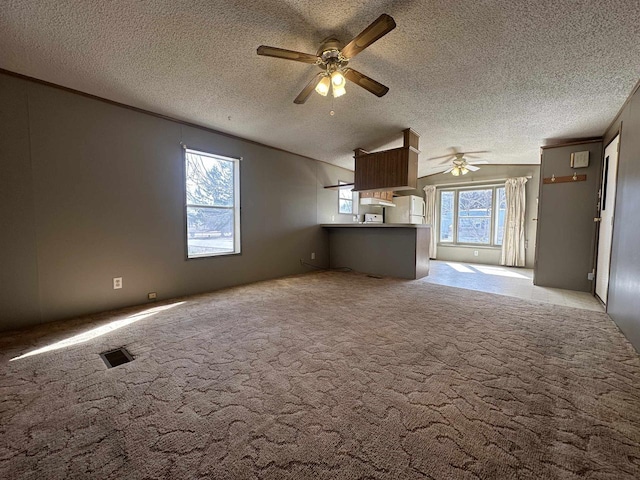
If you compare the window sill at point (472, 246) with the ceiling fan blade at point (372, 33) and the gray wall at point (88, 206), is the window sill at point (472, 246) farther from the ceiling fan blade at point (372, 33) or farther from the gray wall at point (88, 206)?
the ceiling fan blade at point (372, 33)

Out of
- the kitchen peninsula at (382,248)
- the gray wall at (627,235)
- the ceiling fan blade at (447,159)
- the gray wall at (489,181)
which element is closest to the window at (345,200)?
the kitchen peninsula at (382,248)

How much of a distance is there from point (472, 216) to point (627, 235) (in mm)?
4586

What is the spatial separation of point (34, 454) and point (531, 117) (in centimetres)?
513

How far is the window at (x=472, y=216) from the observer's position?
6.41m

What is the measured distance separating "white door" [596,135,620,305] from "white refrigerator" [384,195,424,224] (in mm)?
3635

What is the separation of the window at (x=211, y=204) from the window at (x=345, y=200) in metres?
2.83

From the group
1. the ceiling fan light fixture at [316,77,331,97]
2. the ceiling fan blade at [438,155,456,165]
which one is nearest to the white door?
the ceiling fan blade at [438,155,456,165]

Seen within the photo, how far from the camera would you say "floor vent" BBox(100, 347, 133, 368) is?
6.07 ft

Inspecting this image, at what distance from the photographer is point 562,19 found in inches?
69.1

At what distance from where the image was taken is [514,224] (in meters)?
6.04

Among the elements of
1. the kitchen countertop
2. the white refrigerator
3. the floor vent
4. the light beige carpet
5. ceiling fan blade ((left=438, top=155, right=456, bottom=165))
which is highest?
ceiling fan blade ((left=438, top=155, right=456, bottom=165))

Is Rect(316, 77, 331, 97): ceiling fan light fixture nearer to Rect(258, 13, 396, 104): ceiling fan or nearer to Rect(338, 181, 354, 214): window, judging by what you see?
Rect(258, 13, 396, 104): ceiling fan

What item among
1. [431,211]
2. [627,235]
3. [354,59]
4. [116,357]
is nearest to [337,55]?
[354,59]

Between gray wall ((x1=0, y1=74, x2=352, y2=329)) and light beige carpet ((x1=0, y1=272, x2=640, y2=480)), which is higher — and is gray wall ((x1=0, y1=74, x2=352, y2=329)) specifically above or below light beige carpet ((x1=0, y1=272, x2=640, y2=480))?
above
